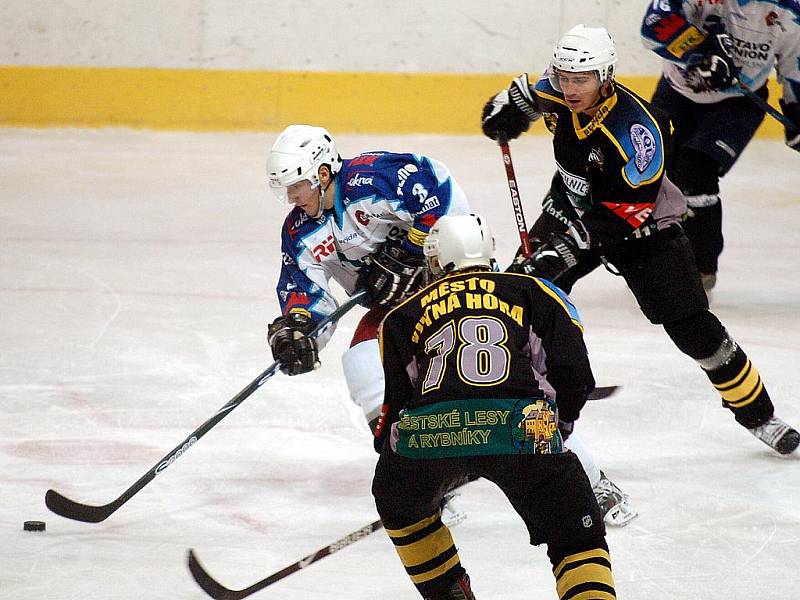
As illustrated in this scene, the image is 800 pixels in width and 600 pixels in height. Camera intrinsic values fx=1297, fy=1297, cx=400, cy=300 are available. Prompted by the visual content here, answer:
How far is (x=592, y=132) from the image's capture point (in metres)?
3.14

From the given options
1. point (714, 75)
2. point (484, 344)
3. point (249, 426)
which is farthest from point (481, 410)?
point (714, 75)

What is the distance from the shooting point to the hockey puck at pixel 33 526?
289cm

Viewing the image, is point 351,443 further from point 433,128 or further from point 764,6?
point 433,128

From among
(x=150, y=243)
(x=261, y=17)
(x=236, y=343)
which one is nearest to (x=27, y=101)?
(x=261, y=17)

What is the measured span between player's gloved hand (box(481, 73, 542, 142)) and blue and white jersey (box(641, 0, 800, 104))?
2.79 ft

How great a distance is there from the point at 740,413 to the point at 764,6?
5.27 ft

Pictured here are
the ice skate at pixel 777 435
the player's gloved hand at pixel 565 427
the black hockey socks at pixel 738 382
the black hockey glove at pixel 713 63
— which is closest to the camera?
the player's gloved hand at pixel 565 427

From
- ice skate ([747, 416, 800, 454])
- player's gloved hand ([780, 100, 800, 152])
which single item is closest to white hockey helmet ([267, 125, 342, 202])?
ice skate ([747, 416, 800, 454])

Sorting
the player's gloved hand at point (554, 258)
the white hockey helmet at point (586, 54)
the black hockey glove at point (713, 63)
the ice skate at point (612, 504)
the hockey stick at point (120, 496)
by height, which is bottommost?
the hockey stick at point (120, 496)

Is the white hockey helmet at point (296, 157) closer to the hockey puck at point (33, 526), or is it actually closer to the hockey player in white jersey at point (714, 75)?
the hockey puck at point (33, 526)

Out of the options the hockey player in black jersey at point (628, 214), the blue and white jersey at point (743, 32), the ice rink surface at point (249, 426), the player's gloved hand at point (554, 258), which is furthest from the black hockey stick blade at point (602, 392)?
the blue and white jersey at point (743, 32)

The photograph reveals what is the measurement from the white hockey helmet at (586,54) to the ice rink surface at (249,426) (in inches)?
40.0

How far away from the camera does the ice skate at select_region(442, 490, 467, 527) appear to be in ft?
9.77

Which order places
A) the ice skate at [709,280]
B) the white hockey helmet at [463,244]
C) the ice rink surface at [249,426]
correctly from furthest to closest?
the ice skate at [709,280]
the ice rink surface at [249,426]
the white hockey helmet at [463,244]
